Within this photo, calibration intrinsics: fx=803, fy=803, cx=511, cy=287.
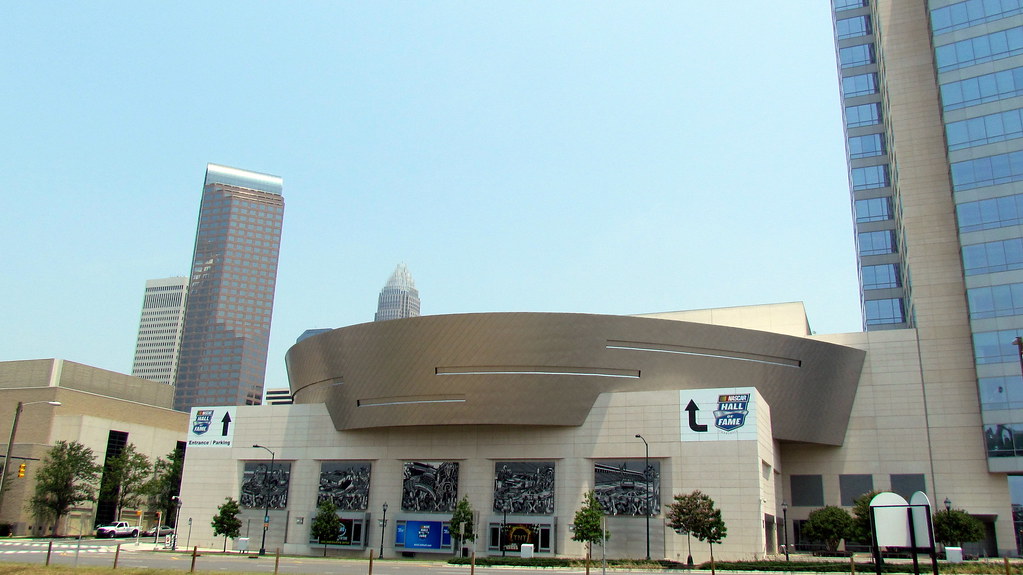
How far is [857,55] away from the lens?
85.2m

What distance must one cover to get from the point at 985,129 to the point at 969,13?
966 centimetres

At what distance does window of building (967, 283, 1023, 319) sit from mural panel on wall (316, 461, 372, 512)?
47929 mm

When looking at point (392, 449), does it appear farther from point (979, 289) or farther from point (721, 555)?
point (979, 289)

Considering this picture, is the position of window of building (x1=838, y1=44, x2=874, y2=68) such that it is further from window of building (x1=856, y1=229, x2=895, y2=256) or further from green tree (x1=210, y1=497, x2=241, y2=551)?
green tree (x1=210, y1=497, x2=241, y2=551)

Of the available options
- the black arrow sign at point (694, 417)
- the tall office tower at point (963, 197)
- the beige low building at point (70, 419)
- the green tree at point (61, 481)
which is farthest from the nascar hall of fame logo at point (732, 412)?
the green tree at point (61, 481)

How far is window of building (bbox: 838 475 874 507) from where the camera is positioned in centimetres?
6412

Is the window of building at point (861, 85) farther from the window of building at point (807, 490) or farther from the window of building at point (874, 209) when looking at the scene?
the window of building at point (807, 490)

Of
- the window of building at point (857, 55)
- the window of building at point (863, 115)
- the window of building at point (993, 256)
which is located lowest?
the window of building at point (993, 256)

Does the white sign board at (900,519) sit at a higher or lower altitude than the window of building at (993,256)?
lower

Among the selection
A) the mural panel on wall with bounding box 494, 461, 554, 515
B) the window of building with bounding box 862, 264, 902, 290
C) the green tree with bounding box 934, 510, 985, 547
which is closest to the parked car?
the mural panel on wall with bounding box 494, 461, 554, 515

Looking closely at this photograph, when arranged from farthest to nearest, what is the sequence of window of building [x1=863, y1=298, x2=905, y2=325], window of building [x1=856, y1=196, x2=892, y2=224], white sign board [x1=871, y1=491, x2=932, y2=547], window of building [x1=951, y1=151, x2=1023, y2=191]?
window of building [x1=856, y1=196, x2=892, y2=224] < window of building [x1=863, y1=298, x2=905, y2=325] < window of building [x1=951, y1=151, x2=1023, y2=191] < white sign board [x1=871, y1=491, x2=932, y2=547]

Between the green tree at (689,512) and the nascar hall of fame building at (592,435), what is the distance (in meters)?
2.55

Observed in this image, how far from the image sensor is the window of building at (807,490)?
6562 centimetres

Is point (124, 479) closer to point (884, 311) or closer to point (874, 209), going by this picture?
point (884, 311)
